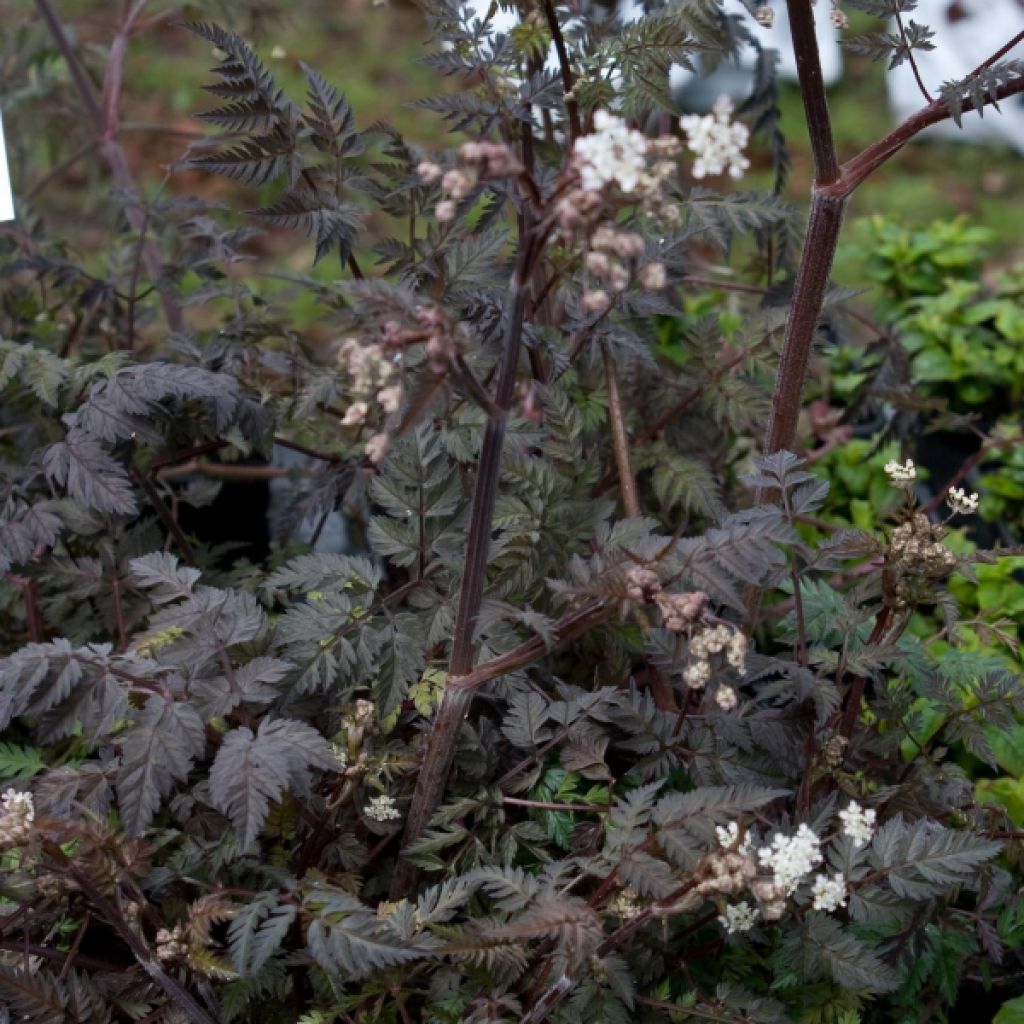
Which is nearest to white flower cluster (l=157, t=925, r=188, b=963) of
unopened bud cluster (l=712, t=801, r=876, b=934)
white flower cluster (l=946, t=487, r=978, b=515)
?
unopened bud cluster (l=712, t=801, r=876, b=934)

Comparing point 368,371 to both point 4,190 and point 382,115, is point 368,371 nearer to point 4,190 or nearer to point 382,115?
point 4,190

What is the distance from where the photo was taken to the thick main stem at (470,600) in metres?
1.26

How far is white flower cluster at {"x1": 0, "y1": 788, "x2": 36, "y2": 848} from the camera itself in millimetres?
1294

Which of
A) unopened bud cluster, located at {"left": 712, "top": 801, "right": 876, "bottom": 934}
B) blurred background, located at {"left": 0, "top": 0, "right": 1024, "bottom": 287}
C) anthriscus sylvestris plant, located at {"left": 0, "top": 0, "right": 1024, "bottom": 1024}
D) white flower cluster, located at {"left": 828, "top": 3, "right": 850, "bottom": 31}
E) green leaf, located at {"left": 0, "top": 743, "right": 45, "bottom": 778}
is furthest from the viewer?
blurred background, located at {"left": 0, "top": 0, "right": 1024, "bottom": 287}

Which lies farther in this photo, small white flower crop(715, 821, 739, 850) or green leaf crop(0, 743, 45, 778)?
green leaf crop(0, 743, 45, 778)

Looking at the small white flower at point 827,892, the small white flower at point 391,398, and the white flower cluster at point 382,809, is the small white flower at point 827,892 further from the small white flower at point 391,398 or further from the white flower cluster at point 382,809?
the small white flower at point 391,398

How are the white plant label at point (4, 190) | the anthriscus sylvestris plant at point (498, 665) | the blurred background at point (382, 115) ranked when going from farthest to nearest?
the blurred background at point (382, 115)
the white plant label at point (4, 190)
the anthriscus sylvestris plant at point (498, 665)

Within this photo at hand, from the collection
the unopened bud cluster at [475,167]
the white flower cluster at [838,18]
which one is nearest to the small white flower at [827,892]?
the unopened bud cluster at [475,167]

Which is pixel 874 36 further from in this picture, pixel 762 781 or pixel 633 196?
pixel 762 781

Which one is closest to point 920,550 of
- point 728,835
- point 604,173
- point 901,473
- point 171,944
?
point 901,473

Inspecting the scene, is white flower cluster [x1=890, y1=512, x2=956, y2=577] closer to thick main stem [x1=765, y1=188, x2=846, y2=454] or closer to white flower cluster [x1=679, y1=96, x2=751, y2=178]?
thick main stem [x1=765, y1=188, x2=846, y2=454]

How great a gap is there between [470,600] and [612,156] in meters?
0.57

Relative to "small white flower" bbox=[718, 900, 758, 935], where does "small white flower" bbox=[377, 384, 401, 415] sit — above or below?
above

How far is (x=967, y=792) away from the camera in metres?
1.68
